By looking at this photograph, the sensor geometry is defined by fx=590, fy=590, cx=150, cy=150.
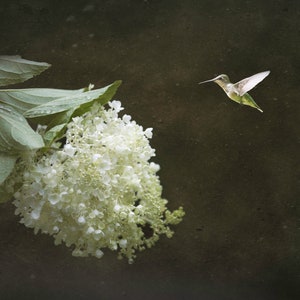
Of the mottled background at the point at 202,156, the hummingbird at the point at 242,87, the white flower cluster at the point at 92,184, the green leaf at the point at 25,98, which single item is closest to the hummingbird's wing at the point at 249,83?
the hummingbird at the point at 242,87

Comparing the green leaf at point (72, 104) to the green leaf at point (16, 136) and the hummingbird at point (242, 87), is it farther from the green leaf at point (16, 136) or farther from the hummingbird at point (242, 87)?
the hummingbird at point (242, 87)

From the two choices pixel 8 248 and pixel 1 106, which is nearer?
pixel 1 106

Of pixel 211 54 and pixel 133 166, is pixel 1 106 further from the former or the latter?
pixel 211 54

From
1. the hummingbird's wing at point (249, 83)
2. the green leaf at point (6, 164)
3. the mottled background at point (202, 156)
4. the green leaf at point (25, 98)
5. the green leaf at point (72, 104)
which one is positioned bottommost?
the mottled background at point (202, 156)

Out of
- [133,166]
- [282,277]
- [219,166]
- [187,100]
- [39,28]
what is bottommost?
[282,277]

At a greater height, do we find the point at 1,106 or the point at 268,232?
the point at 1,106

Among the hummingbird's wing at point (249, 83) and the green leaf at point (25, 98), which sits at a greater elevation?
the hummingbird's wing at point (249, 83)

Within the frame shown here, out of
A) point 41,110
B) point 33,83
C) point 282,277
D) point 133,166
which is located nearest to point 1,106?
point 41,110
